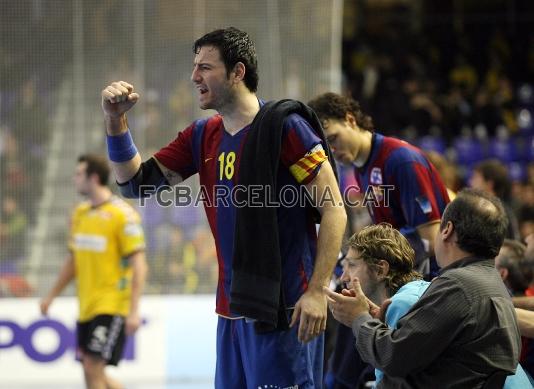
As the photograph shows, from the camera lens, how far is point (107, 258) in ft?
24.7

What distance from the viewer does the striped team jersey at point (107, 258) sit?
24.6 ft

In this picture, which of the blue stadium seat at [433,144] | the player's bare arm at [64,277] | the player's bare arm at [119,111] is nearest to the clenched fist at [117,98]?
the player's bare arm at [119,111]

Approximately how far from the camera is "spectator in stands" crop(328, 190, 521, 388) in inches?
124

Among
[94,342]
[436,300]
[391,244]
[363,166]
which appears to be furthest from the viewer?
[94,342]

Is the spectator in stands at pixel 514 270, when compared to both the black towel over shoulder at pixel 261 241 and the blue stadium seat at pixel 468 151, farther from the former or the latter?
the blue stadium seat at pixel 468 151

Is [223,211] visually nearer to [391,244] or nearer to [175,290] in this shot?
[391,244]

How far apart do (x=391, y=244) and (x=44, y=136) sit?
6.52m

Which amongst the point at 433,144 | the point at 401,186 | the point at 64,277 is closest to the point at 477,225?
the point at 401,186

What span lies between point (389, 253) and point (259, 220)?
0.53 meters

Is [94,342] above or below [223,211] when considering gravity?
below

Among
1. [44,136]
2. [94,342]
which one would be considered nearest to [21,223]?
[44,136]

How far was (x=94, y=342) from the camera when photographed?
737cm

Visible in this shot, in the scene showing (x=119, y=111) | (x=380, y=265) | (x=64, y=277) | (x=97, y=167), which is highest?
(x=119, y=111)

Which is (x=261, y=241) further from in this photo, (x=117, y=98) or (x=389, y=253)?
(x=117, y=98)
